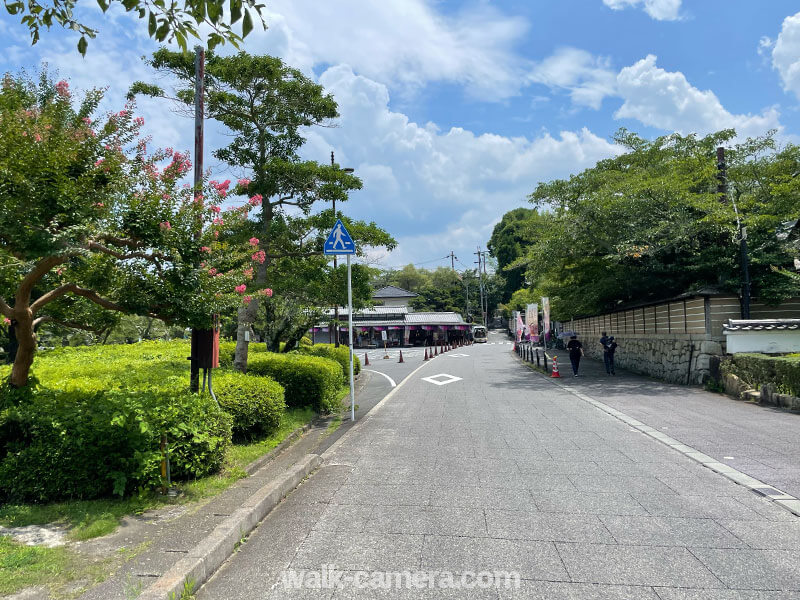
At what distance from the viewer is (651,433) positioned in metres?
8.53

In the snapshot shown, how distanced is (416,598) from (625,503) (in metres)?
2.69

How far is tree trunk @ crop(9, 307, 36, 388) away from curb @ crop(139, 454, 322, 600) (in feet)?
9.43

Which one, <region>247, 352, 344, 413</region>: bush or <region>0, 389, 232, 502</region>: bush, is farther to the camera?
<region>247, 352, 344, 413</region>: bush

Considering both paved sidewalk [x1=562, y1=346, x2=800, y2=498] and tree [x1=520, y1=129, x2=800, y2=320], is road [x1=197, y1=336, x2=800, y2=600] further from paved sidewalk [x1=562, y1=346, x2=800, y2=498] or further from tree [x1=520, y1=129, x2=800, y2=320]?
tree [x1=520, y1=129, x2=800, y2=320]

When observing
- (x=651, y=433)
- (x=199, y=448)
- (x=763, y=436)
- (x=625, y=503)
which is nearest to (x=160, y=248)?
(x=199, y=448)

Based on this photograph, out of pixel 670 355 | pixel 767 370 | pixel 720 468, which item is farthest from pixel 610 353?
pixel 720 468

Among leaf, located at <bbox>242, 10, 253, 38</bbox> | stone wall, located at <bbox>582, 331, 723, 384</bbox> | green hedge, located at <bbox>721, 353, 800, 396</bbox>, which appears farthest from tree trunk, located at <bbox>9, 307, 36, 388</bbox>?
stone wall, located at <bbox>582, 331, 723, 384</bbox>

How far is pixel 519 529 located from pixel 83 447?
3988 mm

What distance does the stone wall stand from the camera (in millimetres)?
15062

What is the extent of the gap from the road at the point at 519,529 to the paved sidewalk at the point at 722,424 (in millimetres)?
707

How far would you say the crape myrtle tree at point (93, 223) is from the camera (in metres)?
4.54

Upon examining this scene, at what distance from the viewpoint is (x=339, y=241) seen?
9.92m

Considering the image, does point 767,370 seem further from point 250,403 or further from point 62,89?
point 62,89

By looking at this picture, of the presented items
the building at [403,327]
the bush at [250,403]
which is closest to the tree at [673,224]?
the bush at [250,403]
